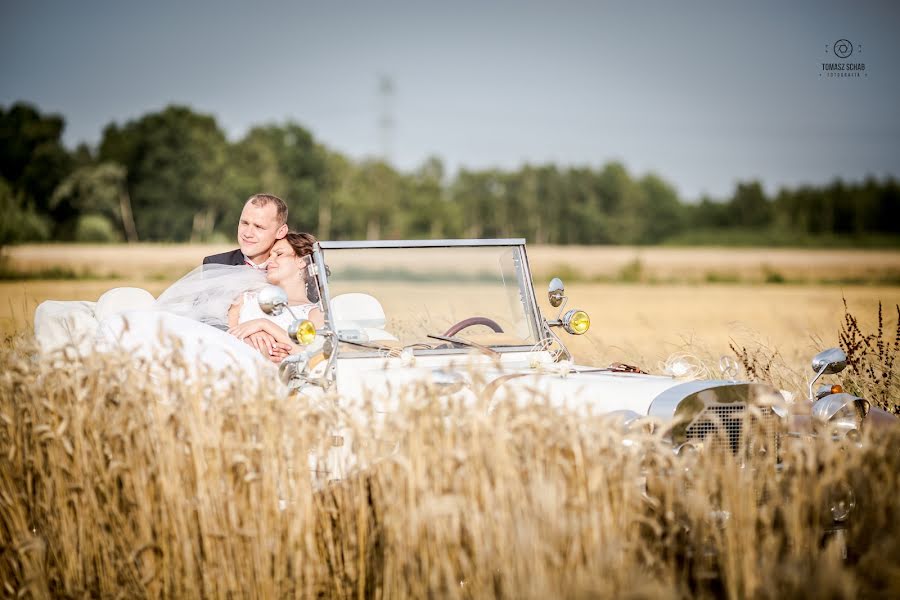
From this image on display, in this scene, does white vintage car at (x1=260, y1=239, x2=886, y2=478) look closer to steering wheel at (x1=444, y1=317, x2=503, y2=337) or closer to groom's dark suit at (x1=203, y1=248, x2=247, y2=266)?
steering wheel at (x1=444, y1=317, x2=503, y2=337)

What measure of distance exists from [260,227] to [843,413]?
3717 millimetres

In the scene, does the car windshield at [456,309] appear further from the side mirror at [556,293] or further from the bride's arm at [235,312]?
the bride's arm at [235,312]

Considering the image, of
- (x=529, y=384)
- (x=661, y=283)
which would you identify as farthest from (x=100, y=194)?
(x=529, y=384)

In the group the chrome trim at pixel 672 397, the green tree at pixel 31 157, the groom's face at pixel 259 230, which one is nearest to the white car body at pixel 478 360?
the chrome trim at pixel 672 397

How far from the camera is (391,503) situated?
3.85 m

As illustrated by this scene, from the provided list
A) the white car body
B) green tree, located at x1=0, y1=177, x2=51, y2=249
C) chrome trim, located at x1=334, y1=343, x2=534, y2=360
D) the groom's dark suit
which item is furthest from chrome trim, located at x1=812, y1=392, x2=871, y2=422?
green tree, located at x1=0, y1=177, x2=51, y2=249

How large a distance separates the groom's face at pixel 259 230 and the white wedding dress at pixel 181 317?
17 cm

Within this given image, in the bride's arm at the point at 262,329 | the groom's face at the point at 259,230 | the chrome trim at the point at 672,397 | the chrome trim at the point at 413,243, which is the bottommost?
the chrome trim at the point at 672,397

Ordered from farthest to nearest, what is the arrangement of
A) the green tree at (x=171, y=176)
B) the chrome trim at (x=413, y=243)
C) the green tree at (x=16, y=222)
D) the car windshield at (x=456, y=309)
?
the green tree at (x=171, y=176), the green tree at (x=16, y=222), the chrome trim at (x=413, y=243), the car windshield at (x=456, y=309)

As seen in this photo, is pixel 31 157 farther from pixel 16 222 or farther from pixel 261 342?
pixel 261 342

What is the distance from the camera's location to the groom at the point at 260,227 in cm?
638

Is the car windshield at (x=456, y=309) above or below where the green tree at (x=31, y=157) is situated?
below

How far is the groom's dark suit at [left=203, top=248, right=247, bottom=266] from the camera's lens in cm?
664

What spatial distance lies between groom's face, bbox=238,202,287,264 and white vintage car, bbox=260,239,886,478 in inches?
29.7
